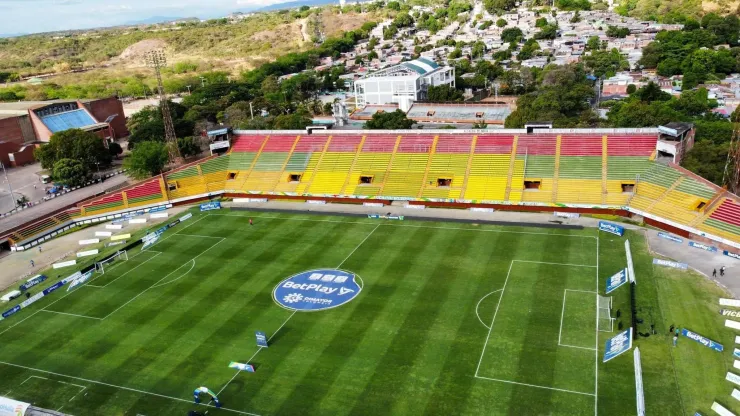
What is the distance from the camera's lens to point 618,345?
3002 centimetres

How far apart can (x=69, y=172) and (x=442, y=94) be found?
7054 centimetres

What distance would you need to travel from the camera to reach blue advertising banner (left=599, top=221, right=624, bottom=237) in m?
45.9

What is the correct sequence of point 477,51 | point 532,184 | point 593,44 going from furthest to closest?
point 477,51
point 593,44
point 532,184

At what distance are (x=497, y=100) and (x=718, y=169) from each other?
66649 millimetres

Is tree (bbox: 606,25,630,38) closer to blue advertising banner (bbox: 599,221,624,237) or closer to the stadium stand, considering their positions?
the stadium stand

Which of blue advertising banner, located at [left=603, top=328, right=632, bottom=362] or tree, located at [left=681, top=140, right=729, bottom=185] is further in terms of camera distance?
tree, located at [left=681, top=140, right=729, bottom=185]

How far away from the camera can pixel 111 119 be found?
10481cm

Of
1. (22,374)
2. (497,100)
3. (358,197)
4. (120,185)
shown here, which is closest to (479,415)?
(22,374)

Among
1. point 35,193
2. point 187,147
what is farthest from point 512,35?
point 35,193

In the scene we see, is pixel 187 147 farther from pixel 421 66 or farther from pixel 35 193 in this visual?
pixel 421 66

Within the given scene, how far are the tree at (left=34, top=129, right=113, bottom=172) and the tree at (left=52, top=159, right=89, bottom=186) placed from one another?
3430mm

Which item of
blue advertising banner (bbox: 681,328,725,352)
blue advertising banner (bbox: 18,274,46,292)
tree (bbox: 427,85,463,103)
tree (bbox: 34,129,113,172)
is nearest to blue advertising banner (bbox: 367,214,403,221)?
blue advertising banner (bbox: 681,328,725,352)

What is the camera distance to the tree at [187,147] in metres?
79.2

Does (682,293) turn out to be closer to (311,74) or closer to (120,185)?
(120,185)
